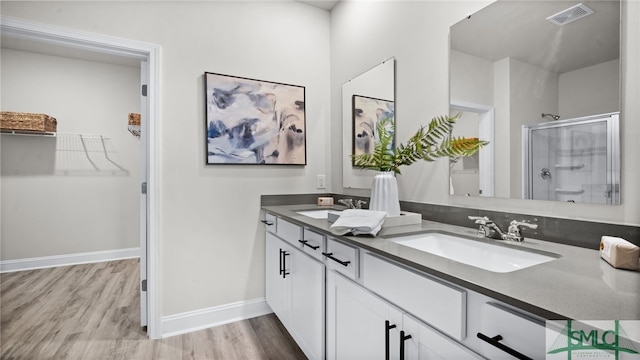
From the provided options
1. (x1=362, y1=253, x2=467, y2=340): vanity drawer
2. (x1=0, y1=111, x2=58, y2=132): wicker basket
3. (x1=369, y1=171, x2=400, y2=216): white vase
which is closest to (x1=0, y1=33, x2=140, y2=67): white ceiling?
(x1=0, y1=111, x2=58, y2=132): wicker basket

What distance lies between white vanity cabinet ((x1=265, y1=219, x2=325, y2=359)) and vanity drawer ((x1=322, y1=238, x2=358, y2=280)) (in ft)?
0.37

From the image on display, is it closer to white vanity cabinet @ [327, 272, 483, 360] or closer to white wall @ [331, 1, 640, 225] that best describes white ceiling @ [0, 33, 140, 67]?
white wall @ [331, 1, 640, 225]

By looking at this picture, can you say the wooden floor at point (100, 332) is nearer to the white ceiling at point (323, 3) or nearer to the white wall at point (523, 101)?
the white wall at point (523, 101)

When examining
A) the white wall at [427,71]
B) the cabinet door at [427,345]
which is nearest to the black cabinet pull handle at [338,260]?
the cabinet door at [427,345]

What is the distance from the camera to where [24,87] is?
361 centimetres

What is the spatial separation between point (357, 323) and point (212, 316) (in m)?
1.47

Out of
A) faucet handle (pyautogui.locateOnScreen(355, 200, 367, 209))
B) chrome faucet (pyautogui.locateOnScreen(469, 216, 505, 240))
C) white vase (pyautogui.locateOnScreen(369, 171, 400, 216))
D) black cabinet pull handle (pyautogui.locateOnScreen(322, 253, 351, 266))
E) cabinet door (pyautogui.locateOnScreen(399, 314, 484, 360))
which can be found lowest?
cabinet door (pyautogui.locateOnScreen(399, 314, 484, 360))

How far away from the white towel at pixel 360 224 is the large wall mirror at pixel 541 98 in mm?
524

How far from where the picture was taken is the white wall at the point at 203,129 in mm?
2080

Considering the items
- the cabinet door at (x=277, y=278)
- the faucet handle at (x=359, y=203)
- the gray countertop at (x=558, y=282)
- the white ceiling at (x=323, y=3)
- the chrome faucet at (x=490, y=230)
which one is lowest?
the cabinet door at (x=277, y=278)

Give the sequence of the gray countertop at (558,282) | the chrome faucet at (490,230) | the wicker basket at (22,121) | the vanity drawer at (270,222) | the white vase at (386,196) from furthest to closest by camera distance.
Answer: the wicker basket at (22,121) < the vanity drawer at (270,222) < the white vase at (386,196) < the chrome faucet at (490,230) < the gray countertop at (558,282)

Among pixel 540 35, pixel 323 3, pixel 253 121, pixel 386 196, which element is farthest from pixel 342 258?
pixel 323 3

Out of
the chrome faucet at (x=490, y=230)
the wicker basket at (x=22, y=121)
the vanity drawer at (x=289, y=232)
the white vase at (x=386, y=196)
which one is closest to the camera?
the chrome faucet at (x=490, y=230)

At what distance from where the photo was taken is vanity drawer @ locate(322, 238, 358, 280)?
1.23 metres
